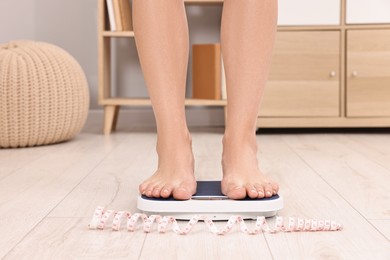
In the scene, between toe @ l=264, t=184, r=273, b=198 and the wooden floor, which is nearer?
the wooden floor

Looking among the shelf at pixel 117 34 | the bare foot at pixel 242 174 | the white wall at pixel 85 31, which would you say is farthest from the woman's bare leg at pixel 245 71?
the white wall at pixel 85 31

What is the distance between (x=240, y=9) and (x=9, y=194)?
0.63 metres

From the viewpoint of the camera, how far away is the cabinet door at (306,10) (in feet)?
8.95

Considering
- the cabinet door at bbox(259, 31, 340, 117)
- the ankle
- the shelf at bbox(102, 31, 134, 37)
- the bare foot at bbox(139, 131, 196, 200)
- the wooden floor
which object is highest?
the shelf at bbox(102, 31, 134, 37)

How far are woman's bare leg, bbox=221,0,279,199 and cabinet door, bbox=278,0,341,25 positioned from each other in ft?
4.59

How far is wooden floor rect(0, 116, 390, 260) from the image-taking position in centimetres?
107

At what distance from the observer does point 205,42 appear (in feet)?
10.5

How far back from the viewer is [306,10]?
2734 millimetres

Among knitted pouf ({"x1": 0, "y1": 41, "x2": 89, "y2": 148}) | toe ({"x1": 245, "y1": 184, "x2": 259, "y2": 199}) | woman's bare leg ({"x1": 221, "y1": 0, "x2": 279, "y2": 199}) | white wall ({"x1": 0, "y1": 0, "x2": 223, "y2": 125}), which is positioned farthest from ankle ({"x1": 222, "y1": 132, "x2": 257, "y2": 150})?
white wall ({"x1": 0, "y1": 0, "x2": 223, "y2": 125})

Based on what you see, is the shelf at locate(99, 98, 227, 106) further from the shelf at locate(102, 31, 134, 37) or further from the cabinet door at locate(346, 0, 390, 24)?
the cabinet door at locate(346, 0, 390, 24)

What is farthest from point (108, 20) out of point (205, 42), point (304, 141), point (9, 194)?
point (9, 194)

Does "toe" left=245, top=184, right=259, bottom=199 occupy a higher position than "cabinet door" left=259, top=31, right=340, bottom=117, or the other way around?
"cabinet door" left=259, top=31, right=340, bottom=117

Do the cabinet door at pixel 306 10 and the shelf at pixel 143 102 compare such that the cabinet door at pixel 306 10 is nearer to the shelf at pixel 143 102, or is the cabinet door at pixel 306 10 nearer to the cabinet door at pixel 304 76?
the cabinet door at pixel 304 76

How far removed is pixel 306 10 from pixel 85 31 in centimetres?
102
